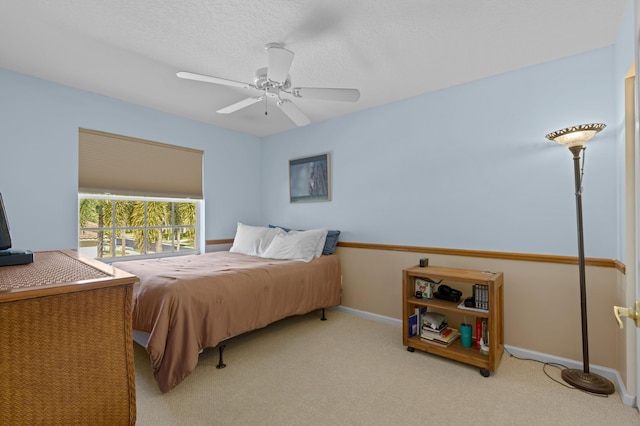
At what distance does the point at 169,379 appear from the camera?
199 centimetres

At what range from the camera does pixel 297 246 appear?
11.2 ft

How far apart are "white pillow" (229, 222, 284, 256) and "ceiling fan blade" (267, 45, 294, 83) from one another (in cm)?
217

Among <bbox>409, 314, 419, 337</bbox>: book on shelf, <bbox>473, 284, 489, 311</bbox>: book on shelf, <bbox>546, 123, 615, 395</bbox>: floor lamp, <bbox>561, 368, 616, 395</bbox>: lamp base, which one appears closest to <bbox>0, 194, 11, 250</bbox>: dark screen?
<bbox>409, 314, 419, 337</bbox>: book on shelf

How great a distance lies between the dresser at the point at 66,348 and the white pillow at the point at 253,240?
250 centimetres

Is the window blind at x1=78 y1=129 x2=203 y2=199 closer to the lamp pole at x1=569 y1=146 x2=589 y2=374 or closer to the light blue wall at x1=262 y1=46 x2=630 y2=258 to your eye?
the light blue wall at x1=262 y1=46 x2=630 y2=258

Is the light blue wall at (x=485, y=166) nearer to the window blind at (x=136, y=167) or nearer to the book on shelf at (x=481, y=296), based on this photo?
the book on shelf at (x=481, y=296)

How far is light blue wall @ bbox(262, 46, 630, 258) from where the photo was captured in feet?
7.41

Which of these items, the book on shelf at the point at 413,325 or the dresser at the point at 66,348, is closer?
the dresser at the point at 66,348

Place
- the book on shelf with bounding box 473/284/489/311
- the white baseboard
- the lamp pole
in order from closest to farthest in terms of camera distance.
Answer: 1. the white baseboard
2. the lamp pole
3. the book on shelf with bounding box 473/284/489/311

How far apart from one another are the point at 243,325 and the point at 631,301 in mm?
2602

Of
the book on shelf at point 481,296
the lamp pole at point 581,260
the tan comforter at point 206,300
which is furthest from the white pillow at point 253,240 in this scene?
the lamp pole at point 581,260

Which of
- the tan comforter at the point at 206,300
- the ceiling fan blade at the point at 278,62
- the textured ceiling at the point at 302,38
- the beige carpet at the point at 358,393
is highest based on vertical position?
the textured ceiling at the point at 302,38

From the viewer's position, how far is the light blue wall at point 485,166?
226cm

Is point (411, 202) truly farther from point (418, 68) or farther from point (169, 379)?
point (169, 379)
